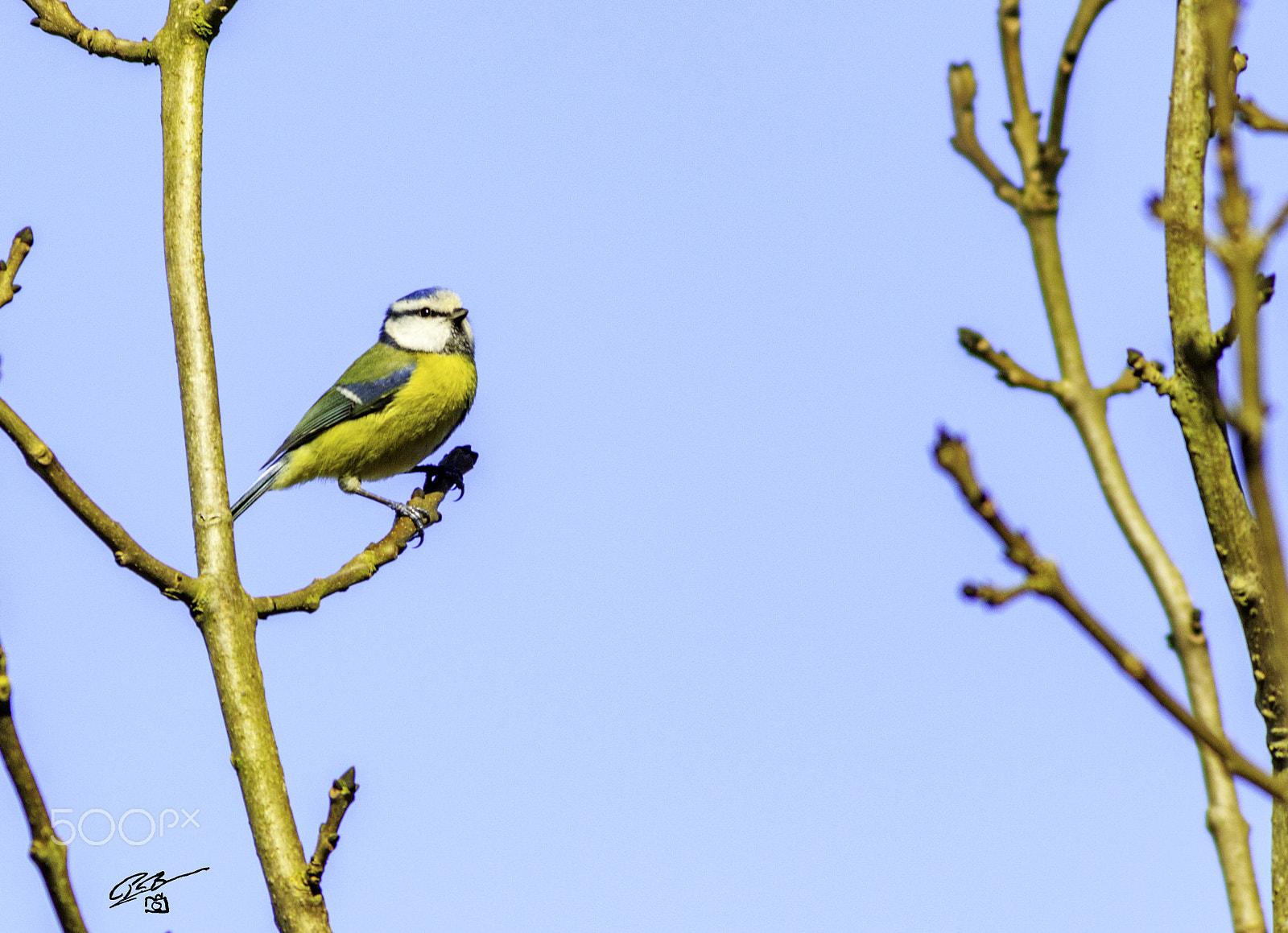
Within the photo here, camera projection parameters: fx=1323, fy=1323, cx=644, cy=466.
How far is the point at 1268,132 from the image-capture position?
8.98 feet

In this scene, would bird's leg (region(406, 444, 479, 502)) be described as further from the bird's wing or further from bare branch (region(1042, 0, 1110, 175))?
bare branch (region(1042, 0, 1110, 175))

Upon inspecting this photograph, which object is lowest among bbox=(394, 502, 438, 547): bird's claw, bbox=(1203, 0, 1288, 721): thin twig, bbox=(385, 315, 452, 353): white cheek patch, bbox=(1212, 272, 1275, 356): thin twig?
bbox=(1203, 0, 1288, 721): thin twig

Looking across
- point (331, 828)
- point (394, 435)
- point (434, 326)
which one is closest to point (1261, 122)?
point (331, 828)

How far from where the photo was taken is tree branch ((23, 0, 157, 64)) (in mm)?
3406

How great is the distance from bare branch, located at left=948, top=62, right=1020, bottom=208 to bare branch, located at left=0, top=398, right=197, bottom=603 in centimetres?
195

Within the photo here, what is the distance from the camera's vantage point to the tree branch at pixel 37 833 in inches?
74.4

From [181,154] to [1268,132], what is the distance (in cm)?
244

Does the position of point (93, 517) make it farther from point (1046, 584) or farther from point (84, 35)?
point (1046, 584)

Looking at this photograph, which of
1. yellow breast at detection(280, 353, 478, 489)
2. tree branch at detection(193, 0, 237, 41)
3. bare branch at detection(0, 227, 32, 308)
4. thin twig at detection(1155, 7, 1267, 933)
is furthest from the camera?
yellow breast at detection(280, 353, 478, 489)

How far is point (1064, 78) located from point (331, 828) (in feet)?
6.55

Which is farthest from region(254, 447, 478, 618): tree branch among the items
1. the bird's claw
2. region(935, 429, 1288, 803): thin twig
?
region(935, 429, 1288, 803): thin twig

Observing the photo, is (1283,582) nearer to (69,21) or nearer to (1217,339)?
(1217,339)

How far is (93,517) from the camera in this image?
2.75 metres

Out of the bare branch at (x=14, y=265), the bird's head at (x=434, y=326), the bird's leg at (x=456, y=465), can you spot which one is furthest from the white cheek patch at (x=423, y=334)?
the bare branch at (x=14, y=265)
